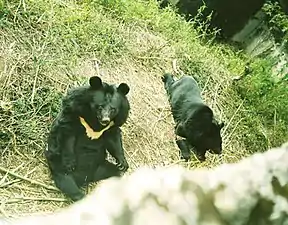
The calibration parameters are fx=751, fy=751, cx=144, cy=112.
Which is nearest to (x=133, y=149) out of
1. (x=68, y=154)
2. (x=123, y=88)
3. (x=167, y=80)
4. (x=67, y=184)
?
(x=167, y=80)

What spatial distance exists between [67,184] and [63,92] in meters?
0.72

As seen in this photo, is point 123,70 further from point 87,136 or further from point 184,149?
point 87,136

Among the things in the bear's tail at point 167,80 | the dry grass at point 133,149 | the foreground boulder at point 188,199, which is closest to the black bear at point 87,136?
the dry grass at point 133,149

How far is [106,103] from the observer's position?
9.41 feet

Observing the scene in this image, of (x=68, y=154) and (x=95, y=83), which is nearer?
(x=95, y=83)

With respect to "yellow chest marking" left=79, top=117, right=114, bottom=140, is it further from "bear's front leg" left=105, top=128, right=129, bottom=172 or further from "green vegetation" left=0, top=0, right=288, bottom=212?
"green vegetation" left=0, top=0, right=288, bottom=212

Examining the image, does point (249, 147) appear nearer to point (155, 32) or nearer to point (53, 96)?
point (155, 32)

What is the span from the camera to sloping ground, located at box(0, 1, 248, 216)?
3.42 metres

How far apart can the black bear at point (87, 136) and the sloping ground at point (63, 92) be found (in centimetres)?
14

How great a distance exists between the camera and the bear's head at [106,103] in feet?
→ 9.36

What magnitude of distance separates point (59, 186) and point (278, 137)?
2139 millimetres

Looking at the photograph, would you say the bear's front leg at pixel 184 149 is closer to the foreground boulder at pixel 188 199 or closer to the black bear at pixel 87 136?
the black bear at pixel 87 136

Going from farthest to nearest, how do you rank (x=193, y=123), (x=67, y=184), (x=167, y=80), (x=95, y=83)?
1. (x=167, y=80)
2. (x=193, y=123)
3. (x=67, y=184)
4. (x=95, y=83)

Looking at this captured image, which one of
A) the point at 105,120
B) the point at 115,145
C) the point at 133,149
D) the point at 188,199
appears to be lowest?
the point at 133,149
